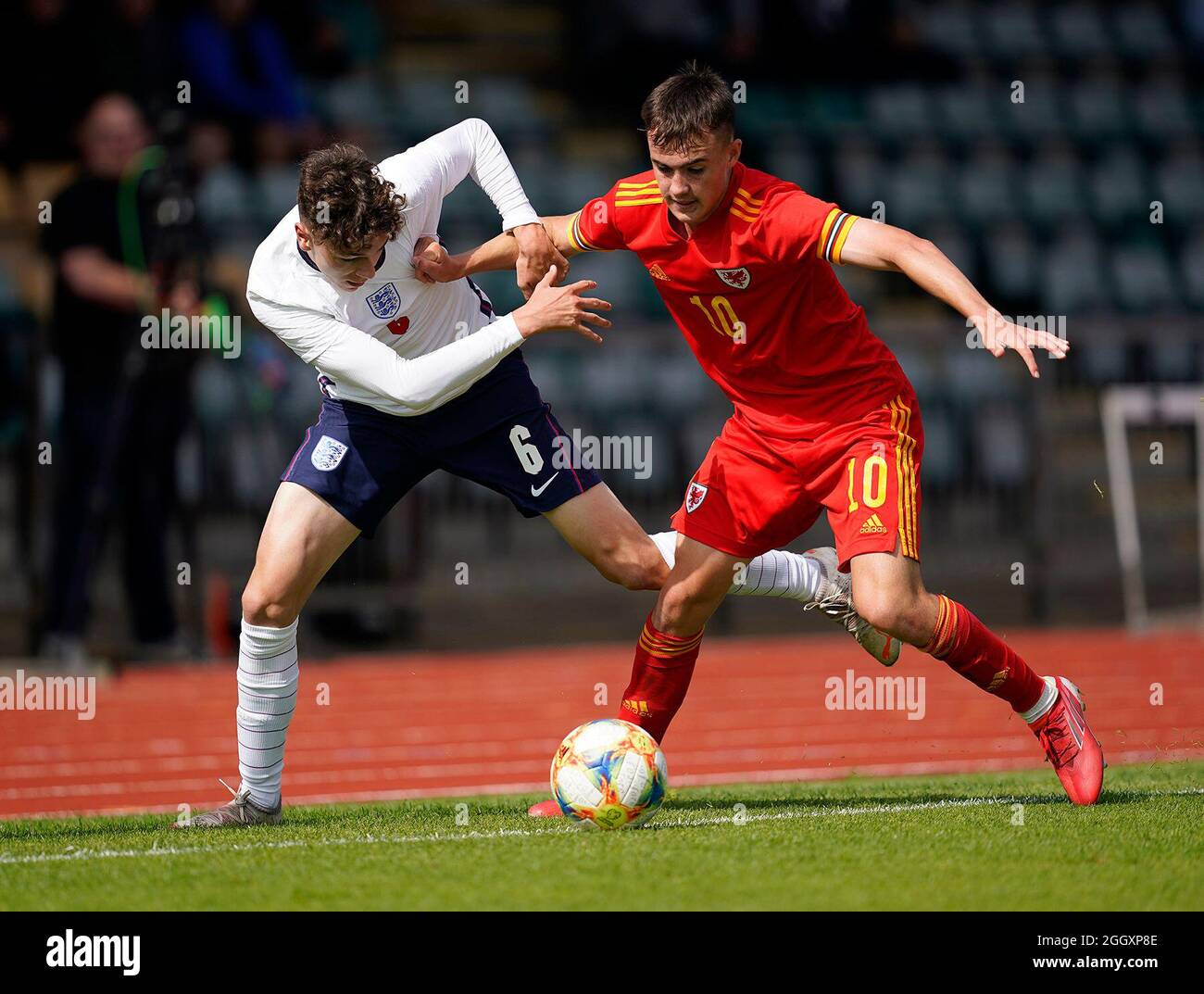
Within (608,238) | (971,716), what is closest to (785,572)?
(608,238)

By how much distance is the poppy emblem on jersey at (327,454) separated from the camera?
21.1 ft

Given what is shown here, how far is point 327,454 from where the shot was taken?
6.46m

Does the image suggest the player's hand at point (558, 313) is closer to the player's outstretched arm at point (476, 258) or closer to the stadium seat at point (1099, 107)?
the player's outstretched arm at point (476, 258)

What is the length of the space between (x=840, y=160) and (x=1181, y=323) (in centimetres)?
477

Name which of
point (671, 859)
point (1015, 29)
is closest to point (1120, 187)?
point (1015, 29)

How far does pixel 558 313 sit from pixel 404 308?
0.80m

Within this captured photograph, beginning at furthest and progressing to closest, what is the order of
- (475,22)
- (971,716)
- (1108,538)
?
(475,22), (1108,538), (971,716)

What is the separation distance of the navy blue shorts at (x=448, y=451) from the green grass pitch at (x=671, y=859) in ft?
3.92

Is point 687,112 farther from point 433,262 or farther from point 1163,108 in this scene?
point 1163,108

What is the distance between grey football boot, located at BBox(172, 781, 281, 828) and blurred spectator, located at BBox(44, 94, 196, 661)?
19.1 ft

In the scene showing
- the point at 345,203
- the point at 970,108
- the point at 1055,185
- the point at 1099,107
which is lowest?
the point at 345,203

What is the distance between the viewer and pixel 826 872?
17.2 ft
